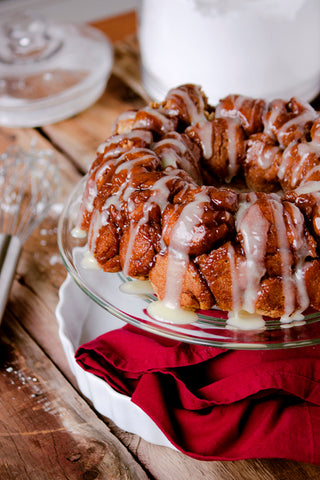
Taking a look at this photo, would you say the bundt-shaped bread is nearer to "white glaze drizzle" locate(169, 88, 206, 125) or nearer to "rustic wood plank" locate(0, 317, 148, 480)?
"white glaze drizzle" locate(169, 88, 206, 125)

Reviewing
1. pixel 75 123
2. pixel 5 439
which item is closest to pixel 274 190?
pixel 5 439

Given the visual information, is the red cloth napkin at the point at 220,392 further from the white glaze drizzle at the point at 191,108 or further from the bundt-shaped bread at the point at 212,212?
the white glaze drizzle at the point at 191,108

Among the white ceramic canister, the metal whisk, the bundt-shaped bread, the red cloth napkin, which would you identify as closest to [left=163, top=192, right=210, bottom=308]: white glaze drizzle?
the bundt-shaped bread

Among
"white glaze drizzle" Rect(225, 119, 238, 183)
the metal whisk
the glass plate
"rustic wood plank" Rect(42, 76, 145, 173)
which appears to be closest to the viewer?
the glass plate

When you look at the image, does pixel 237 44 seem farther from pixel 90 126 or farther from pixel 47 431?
pixel 47 431

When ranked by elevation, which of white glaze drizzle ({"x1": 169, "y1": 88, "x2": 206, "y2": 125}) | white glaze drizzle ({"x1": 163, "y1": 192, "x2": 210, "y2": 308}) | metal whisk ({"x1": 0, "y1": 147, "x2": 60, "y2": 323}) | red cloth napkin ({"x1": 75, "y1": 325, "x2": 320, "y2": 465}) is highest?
white glaze drizzle ({"x1": 169, "y1": 88, "x2": 206, "y2": 125})

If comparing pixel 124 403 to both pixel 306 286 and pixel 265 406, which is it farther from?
pixel 306 286
